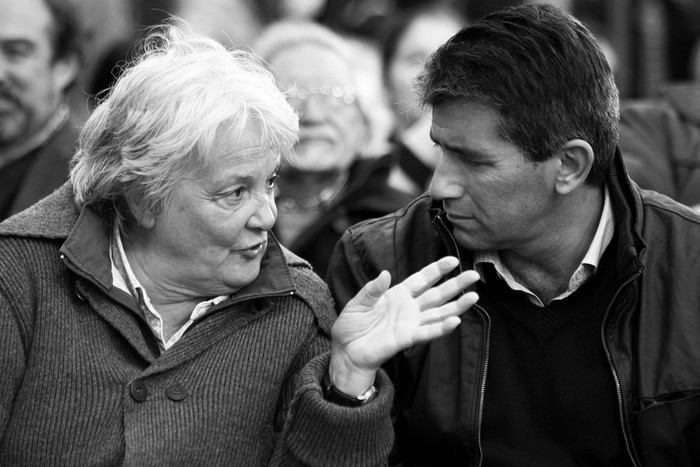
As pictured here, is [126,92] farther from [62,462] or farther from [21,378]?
[62,462]

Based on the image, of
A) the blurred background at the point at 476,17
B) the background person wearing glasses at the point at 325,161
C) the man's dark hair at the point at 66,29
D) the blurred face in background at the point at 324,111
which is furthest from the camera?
the blurred background at the point at 476,17

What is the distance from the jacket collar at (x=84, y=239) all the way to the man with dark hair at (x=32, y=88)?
136 cm

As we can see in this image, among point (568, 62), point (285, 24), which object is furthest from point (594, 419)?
Answer: point (285, 24)

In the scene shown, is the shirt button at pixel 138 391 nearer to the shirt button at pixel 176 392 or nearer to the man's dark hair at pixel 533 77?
the shirt button at pixel 176 392

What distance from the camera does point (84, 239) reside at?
3199mm

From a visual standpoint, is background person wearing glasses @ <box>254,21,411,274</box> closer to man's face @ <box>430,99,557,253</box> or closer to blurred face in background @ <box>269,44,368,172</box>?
blurred face in background @ <box>269,44,368,172</box>

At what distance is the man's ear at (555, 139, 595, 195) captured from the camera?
324cm

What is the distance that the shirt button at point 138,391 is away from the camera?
3.08 m

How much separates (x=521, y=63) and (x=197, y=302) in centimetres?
118

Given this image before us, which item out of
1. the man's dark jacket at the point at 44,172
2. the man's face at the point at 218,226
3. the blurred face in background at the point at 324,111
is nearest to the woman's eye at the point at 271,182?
the man's face at the point at 218,226

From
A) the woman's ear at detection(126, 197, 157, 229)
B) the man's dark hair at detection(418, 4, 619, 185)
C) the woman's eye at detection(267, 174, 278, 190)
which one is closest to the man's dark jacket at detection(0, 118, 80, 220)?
the woman's ear at detection(126, 197, 157, 229)

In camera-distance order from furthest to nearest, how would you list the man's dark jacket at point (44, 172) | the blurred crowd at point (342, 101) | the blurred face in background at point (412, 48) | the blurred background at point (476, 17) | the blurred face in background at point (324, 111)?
the blurred background at point (476, 17) < the blurred face in background at point (412, 48) < the blurred face in background at point (324, 111) < the blurred crowd at point (342, 101) < the man's dark jacket at point (44, 172)

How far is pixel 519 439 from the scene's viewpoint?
129 inches

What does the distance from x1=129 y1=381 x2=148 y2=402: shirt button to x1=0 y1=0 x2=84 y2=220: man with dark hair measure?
69.5 inches
